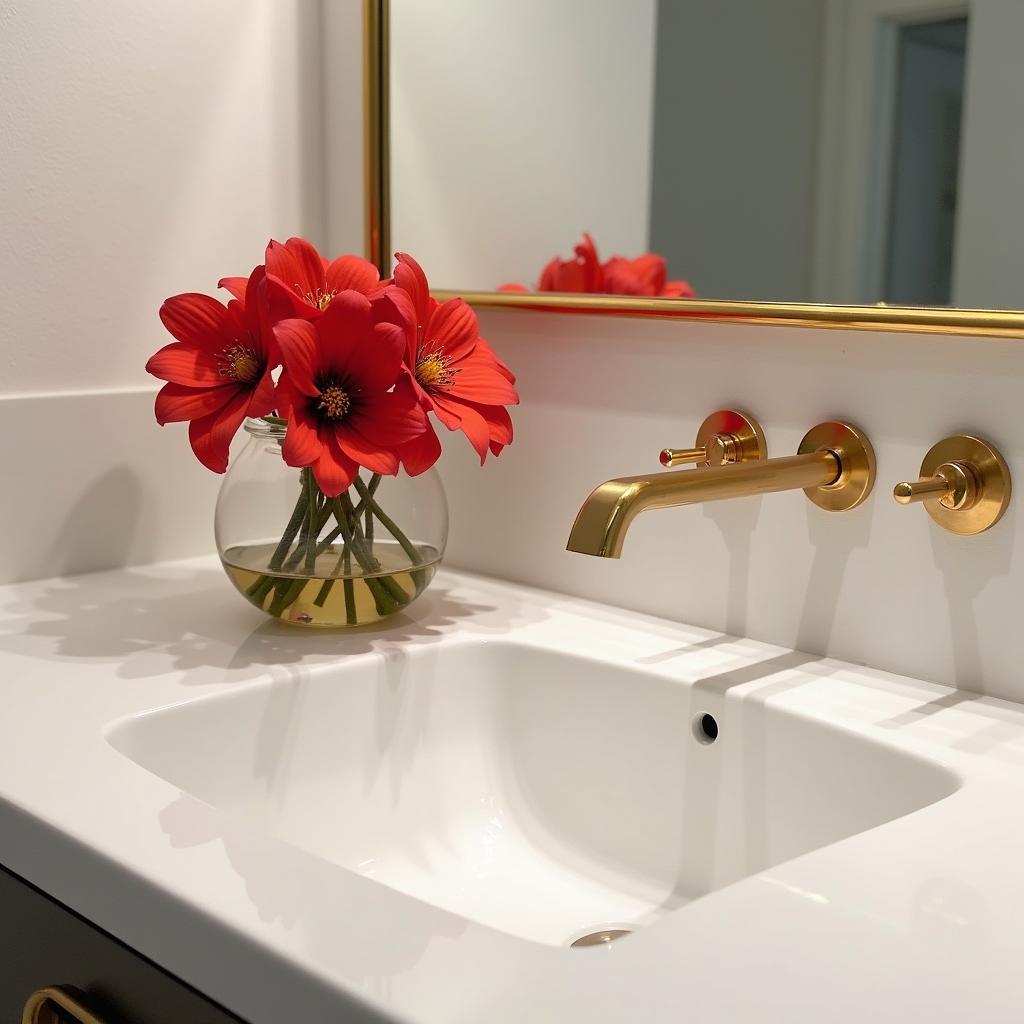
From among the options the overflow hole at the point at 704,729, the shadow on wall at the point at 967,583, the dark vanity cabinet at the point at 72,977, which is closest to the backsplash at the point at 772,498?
the shadow on wall at the point at 967,583

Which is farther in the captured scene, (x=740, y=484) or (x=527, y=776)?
(x=527, y=776)

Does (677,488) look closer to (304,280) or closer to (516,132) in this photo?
(304,280)

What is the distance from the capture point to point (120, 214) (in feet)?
3.46

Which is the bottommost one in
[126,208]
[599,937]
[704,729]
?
[599,937]

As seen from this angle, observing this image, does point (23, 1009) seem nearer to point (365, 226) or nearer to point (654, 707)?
point (654, 707)

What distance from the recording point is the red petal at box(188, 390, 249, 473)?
0.84 metres

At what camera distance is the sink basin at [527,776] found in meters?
0.77

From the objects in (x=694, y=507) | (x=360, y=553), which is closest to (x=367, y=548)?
(x=360, y=553)

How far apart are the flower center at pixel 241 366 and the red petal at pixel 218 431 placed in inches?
0.4

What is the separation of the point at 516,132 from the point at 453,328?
0.25m

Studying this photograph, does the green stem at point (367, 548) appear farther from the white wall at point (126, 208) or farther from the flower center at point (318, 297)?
the white wall at point (126, 208)

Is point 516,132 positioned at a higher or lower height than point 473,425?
higher

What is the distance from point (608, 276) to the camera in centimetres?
99

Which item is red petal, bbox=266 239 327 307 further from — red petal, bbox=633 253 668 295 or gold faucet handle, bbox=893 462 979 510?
gold faucet handle, bbox=893 462 979 510
